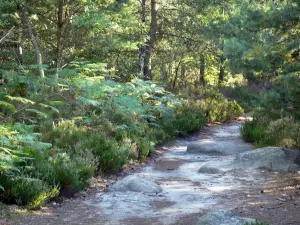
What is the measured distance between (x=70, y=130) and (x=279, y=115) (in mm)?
6113

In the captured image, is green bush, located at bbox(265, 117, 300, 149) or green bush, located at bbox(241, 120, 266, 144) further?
green bush, located at bbox(241, 120, 266, 144)

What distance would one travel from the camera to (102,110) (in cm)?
1186

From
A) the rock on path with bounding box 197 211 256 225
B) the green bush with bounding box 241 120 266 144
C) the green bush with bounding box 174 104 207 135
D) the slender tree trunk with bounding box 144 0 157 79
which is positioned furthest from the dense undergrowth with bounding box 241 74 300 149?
the slender tree trunk with bounding box 144 0 157 79

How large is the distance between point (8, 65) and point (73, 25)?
8.01 feet

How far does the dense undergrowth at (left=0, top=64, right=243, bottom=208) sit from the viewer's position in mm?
6277

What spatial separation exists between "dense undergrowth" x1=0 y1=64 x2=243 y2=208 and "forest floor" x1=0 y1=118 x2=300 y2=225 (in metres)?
0.36

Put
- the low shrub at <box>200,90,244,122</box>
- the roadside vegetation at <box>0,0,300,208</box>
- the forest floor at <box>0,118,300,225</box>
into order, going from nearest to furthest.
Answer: the forest floor at <box>0,118,300,225</box> < the roadside vegetation at <box>0,0,300,208</box> < the low shrub at <box>200,90,244,122</box>

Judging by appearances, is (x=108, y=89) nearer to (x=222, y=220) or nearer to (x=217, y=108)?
(x=222, y=220)

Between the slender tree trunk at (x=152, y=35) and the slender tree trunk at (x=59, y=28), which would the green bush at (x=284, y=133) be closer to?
the slender tree trunk at (x=152, y=35)

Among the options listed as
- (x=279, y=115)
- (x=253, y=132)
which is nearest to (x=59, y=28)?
(x=253, y=132)

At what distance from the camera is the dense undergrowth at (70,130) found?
6.28m

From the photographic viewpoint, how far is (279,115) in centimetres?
1158

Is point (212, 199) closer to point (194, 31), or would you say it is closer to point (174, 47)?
point (194, 31)

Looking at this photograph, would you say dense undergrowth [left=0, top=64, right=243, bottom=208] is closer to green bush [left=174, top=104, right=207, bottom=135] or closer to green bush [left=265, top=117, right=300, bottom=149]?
green bush [left=174, top=104, right=207, bottom=135]
